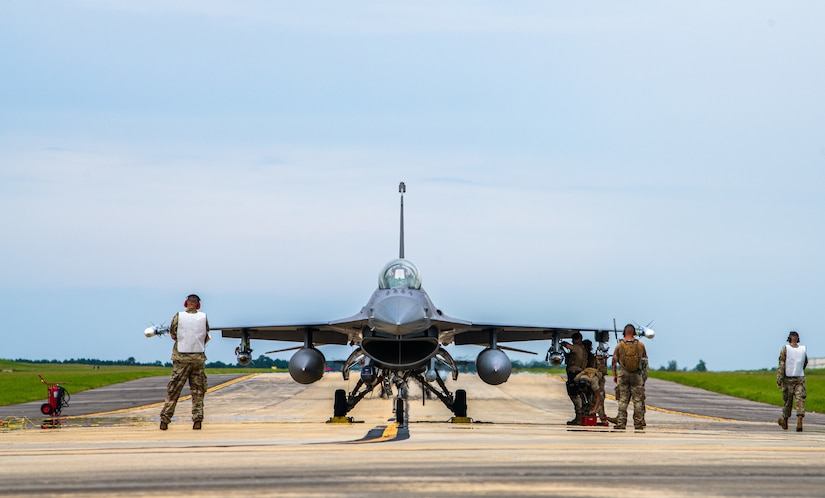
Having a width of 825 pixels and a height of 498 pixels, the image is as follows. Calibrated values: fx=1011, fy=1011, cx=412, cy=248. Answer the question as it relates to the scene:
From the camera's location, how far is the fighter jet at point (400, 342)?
17969 millimetres

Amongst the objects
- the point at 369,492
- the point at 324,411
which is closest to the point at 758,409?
the point at 324,411

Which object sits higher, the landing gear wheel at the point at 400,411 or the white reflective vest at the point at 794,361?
the white reflective vest at the point at 794,361

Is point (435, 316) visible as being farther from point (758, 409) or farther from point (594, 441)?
point (758, 409)

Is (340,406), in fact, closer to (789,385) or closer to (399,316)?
(399,316)

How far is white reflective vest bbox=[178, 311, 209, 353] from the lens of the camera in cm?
1505

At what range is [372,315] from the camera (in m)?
18.1

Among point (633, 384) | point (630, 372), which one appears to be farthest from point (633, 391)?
point (630, 372)

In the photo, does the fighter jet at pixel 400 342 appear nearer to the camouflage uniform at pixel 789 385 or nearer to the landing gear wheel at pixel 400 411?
the landing gear wheel at pixel 400 411

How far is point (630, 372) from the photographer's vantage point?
17062 mm

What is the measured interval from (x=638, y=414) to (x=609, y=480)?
31.4 ft

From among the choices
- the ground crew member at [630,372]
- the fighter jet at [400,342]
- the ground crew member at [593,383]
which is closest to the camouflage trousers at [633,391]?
the ground crew member at [630,372]

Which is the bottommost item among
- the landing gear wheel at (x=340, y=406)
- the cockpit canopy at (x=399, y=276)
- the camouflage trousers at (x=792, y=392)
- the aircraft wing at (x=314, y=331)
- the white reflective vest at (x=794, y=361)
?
the landing gear wheel at (x=340, y=406)

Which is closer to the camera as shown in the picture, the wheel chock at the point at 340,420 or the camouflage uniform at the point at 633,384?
the camouflage uniform at the point at 633,384

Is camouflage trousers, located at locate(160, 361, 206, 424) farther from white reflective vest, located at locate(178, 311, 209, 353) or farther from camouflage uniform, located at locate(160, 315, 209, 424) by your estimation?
white reflective vest, located at locate(178, 311, 209, 353)
